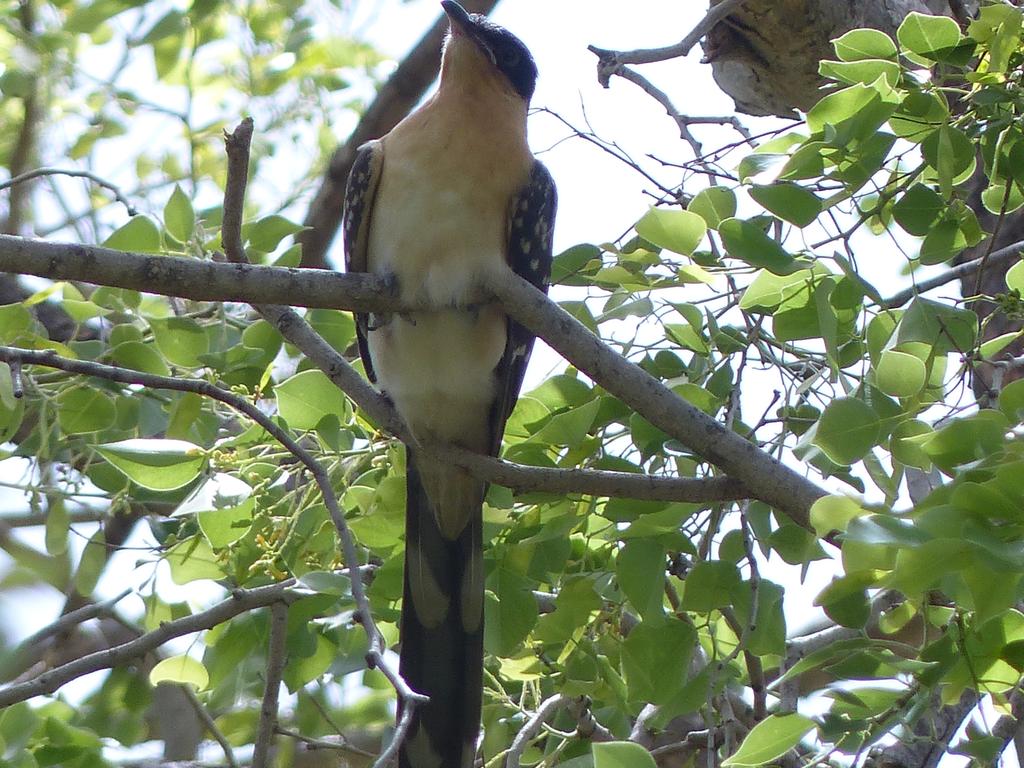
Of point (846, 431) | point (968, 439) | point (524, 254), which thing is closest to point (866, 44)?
point (846, 431)

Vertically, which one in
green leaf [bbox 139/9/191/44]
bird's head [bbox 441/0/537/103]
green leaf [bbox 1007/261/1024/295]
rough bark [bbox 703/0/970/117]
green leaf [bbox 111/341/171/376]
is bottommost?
green leaf [bbox 1007/261/1024/295]

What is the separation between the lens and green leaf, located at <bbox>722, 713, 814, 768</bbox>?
176 cm

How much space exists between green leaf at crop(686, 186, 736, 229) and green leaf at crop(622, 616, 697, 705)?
78 cm

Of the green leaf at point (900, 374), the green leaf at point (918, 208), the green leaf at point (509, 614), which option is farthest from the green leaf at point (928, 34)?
the green leaf at point (509, 614)

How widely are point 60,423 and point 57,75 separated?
7.03 ft

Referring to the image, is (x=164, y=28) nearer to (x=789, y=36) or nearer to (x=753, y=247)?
(x=789, y=36)

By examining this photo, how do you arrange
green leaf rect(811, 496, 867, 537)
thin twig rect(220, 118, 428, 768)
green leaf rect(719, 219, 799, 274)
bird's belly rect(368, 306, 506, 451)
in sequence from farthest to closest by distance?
bird's belly rect(368, 306, 506, 451) < green leaf rect(719, 219, 799, 274) < thin twig rect(220, 118, 428, 768) < green leaf rect(811, 496, 867, 537)

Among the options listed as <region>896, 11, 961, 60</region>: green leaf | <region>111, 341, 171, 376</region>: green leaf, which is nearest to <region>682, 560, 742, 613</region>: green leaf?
<region>896, 11, 961, 60</region>: green leaf

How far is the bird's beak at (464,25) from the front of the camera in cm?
321

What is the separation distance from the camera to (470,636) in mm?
2867

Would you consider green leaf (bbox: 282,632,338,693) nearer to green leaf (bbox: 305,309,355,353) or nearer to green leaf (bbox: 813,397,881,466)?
green leaf (bbox: 305,309,355,353)

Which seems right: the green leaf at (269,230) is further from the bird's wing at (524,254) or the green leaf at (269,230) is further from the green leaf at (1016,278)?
the green leaf at (1016,278)

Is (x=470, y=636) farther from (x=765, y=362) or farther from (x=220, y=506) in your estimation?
(x=765, y=362)

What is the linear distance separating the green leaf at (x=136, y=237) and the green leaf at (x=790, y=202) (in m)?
1.38
